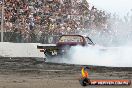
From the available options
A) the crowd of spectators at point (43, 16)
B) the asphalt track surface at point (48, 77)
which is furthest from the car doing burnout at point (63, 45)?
the crowd of spectators at point (43, 16)

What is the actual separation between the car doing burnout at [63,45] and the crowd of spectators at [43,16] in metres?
10.2

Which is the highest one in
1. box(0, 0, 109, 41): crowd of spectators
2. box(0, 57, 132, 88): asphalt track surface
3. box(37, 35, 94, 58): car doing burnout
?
box(0, 0, 109, 41): crowd of spectators

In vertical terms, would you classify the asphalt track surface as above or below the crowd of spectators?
below

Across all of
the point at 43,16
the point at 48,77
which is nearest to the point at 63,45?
the point at 48,77

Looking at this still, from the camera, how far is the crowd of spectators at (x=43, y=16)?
3375 centimetres

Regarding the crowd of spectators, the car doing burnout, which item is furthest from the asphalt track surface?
the crowd of spectators

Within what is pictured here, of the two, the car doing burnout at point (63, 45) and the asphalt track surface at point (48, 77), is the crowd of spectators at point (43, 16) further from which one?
the asphalt track surface at point (48, 77)

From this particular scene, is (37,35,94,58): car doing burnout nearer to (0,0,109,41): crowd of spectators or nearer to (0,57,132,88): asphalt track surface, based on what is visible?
(0,57,132,88): asphalt track surface

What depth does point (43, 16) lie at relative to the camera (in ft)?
125

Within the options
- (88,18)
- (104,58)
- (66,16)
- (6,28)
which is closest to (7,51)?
(104,58)

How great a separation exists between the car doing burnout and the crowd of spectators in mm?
10193

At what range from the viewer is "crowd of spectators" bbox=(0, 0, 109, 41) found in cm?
3375

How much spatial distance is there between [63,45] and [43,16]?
18.4 m

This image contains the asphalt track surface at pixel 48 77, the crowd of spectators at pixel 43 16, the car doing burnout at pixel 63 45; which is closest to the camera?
the asphalt track surface at pixel 48 77
